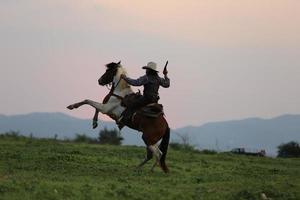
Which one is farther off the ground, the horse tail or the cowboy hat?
the cowboy hat

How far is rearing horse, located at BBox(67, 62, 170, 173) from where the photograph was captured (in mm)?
16641

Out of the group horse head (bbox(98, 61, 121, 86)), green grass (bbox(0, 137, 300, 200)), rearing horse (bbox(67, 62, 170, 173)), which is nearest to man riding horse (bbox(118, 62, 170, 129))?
rearing horse (bbox(67, 62, 170, 173))

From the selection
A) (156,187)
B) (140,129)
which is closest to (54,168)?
(140,129)

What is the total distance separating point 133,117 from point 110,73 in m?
1.88

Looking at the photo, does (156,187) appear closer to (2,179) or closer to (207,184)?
(207,184)

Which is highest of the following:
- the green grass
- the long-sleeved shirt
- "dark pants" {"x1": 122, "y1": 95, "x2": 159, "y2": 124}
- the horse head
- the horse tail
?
the horse head

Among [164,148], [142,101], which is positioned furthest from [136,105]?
[164,148]

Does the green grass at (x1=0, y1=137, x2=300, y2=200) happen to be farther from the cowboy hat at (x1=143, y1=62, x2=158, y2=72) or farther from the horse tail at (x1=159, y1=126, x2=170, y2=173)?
the cowboy hat at (x1=143, y1=62, x2=158, y2=72)

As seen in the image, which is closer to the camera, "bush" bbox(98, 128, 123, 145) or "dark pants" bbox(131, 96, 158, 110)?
"dark pants" bbox(131, 96, 158, 110)

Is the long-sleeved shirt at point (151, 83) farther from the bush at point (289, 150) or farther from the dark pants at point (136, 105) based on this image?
the bush at point (289, 150)

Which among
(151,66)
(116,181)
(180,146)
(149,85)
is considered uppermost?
(151,66)

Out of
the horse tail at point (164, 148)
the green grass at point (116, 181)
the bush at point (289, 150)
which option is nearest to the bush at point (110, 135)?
the bush at point (289, 150)

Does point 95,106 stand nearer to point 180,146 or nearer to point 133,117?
point 133,117

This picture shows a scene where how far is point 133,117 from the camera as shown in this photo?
16906mm
